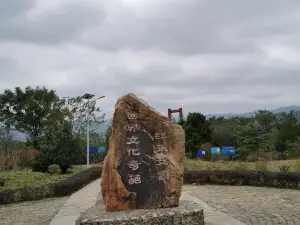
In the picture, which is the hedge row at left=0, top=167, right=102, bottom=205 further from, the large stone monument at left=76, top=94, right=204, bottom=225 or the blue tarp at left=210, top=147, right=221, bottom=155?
the blue tarp at left=210, top=147, right=221, bottom=155

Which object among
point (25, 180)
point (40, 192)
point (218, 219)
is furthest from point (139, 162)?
point (25, 180)

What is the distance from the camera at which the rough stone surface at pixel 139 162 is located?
18.7 feet

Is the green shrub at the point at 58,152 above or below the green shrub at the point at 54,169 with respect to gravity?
above

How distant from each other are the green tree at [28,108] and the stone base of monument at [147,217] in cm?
2327

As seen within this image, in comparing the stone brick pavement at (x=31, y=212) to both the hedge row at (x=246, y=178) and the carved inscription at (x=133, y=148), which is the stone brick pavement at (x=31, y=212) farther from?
the hedge row at (x=246, y=178)

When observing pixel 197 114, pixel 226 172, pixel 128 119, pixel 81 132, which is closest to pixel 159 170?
pixel 128 119

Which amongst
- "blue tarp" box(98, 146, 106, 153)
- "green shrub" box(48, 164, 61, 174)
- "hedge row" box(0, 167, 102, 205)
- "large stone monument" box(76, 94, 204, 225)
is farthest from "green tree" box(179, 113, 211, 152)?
"large stone monument" box(76, 94, 204, 225)

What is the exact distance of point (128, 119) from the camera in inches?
232

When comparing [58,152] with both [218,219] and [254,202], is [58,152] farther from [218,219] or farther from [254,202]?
[218,219]

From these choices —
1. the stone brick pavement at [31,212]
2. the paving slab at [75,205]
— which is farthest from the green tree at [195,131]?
the stone brick pavement at [31,212]

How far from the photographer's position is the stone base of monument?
516cm

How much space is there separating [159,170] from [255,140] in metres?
18.2

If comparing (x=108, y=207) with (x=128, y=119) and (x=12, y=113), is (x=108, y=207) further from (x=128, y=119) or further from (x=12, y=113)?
(x=12, y=113)

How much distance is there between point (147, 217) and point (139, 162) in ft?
2.89
